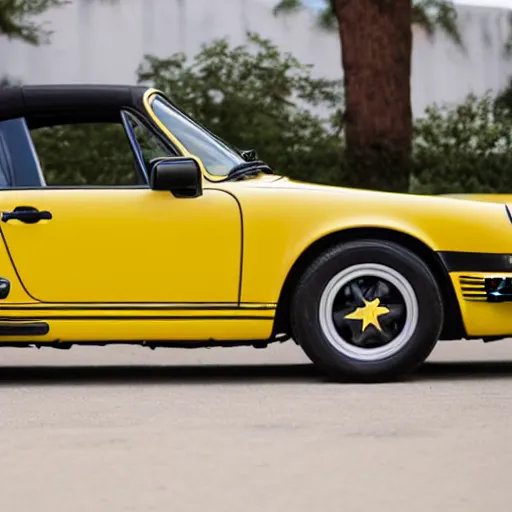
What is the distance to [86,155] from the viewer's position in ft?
31.0

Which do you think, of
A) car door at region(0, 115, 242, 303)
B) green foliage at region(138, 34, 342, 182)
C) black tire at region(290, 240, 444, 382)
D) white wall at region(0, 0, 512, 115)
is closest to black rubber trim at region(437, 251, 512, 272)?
black tire at region(290, 240, 444, 382)

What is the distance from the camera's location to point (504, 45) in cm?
2055

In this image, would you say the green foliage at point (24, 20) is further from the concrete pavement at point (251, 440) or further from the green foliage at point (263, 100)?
the concrete pavement at point (251, 440)

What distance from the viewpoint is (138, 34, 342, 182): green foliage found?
61.3 feet

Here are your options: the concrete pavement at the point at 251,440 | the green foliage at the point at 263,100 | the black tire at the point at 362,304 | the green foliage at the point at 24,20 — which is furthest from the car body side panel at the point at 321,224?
the green foliage at the point at 24,20

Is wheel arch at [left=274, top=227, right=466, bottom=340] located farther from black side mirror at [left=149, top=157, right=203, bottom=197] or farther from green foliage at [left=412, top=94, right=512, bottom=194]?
green foliage at [left=412, top=94, right=512, bottom=194]

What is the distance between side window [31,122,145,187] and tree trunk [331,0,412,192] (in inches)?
295

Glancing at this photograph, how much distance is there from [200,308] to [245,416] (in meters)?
1.29

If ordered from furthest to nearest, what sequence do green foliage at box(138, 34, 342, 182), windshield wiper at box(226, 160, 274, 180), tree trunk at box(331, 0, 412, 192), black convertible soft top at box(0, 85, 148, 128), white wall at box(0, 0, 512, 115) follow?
white wall at box(0, 0, 512, 115), green foliage at box(138, 34, 342, 182), tree trunk at box(331, 0, 412, 192), black convertible soft top at box(0, 85, 148, 128), windshield wiper at box(226, 160, 274, 180)

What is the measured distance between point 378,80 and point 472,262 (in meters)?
8.68

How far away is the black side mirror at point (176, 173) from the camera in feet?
28.0

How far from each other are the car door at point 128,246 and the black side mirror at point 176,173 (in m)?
0.11

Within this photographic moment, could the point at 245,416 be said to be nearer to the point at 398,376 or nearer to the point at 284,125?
the point at 398,376

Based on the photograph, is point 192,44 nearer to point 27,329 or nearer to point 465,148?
point 465,148
